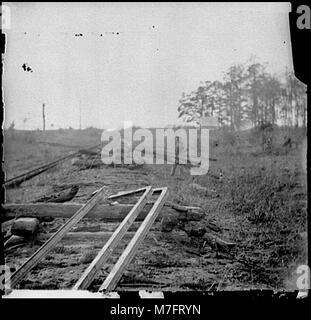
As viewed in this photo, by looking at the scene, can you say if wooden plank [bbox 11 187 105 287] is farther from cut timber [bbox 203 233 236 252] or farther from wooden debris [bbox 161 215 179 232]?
cut timber [bbox 203 233 236 252]

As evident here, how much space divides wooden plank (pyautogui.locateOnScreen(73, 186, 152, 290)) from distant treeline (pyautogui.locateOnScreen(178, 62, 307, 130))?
1.10 metres

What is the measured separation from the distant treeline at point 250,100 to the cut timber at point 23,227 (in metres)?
2.03

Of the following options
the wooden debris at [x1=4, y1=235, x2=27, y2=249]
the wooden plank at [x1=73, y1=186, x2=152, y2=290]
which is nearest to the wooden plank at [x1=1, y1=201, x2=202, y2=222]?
the wooden plank at [x1=73, y1=186, x2=152, y2=290]

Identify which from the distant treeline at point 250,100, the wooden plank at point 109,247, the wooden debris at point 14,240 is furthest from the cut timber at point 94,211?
the distant treeline at point 250,100

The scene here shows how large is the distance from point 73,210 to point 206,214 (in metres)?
1.47

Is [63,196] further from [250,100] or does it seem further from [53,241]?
[250,100]

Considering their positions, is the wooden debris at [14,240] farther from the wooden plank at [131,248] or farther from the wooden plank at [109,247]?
the wooden plank at [131,248]

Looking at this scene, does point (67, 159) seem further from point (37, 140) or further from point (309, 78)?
point (309, 78)

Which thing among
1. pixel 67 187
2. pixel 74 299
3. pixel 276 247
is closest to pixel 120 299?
pixel 74 299

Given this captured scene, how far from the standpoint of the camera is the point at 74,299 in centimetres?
288

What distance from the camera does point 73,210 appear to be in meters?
3.77

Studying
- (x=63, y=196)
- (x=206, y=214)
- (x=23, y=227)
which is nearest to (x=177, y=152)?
(x=206, y=214)

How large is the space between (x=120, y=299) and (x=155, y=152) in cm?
160

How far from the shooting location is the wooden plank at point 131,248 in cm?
A: 299
